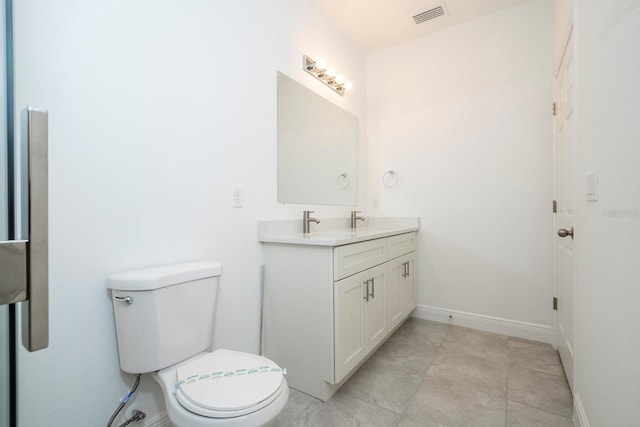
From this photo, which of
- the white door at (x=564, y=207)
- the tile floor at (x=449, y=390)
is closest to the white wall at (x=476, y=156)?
the white door at (x=564, y=207)

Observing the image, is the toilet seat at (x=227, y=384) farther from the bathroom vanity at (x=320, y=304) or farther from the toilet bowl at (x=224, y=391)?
the bathroom vanity at (x=320, y=304)

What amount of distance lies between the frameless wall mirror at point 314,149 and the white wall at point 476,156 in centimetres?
36

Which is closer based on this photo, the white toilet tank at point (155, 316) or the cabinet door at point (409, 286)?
the white toilet tank at point (155, 316)

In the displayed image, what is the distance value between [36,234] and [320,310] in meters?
1.30

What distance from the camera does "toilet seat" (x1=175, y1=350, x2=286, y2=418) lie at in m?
0.90

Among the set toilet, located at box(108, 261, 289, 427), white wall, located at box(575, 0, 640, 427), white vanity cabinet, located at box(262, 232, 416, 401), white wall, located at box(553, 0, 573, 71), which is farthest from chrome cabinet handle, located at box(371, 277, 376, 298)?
white wall, located at box(553, 0, 573, 71)

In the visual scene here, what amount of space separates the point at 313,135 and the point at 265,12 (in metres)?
0.85

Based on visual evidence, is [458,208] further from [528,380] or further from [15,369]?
[15,369]

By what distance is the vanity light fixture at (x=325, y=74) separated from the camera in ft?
7.20

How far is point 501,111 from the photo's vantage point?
7.74 feet

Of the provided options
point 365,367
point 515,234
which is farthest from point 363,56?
point 365,367

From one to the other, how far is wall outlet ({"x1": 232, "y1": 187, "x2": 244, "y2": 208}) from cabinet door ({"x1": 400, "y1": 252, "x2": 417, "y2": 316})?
1.34m

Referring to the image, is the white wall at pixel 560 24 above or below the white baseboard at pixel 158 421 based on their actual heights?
above


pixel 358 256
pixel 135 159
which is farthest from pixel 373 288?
pixel 135 159
